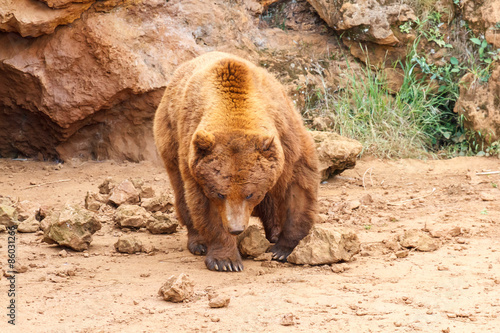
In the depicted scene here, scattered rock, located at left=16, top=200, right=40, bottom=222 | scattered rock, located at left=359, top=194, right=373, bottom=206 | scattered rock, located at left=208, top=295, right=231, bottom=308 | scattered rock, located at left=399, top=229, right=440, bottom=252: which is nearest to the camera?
scattered rock, located at left=208, top=295, right=231, bottom=308

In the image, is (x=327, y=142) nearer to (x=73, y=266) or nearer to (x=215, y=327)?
(x=73, y=266)

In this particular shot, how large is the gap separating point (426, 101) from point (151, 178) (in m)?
4.15

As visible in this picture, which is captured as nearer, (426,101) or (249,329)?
(249,329)

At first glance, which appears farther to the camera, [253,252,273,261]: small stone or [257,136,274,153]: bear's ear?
[253,252,273,261]: small stone

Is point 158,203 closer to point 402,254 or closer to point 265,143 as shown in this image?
point 265,143

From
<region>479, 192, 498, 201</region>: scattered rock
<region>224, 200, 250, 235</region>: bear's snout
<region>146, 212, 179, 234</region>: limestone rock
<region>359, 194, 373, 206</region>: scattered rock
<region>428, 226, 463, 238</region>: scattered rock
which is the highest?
<region>224, 200, 250, 235</region>: bear's snout

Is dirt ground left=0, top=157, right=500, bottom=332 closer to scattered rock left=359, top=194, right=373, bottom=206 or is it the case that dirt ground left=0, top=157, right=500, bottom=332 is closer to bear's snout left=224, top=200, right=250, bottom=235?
scattered rock left=359, top=194, right=373, bottom=206

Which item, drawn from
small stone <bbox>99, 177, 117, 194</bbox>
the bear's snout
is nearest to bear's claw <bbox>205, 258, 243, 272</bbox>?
the bear's snout

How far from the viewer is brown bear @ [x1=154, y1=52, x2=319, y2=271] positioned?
4660mm

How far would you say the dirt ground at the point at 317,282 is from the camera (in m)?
3.91

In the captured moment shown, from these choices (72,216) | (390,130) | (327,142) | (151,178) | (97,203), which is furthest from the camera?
(390,130)

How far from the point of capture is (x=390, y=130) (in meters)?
9.07

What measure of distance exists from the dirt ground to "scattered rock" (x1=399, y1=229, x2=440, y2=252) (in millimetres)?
73

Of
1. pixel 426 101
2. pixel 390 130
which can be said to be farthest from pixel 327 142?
pixel 426 101
